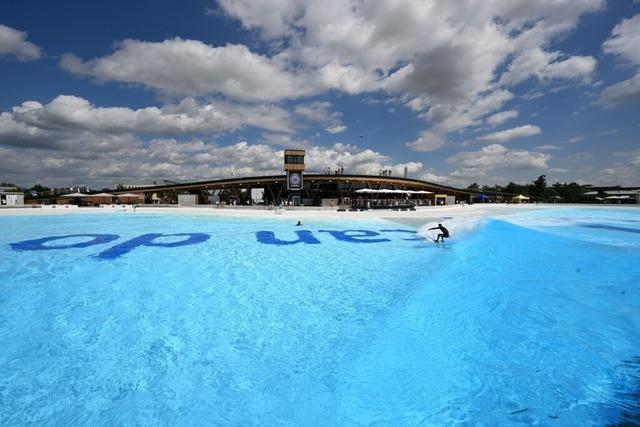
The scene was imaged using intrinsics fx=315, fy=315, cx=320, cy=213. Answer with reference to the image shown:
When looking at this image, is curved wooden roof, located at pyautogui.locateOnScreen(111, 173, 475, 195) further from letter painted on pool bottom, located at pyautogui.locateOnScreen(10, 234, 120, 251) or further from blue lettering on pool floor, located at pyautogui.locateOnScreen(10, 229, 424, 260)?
letter painted on pool bottom, located at pyautogui.locateOnScreen(10, 234, 120, 251)

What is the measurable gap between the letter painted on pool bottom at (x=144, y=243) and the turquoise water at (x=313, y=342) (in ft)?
3.05

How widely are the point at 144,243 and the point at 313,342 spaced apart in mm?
11750

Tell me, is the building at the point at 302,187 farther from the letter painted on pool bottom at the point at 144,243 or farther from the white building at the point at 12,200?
the letter painted on pool bottom at the point at 144,243

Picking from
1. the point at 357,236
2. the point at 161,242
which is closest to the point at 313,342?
the point at 161,242

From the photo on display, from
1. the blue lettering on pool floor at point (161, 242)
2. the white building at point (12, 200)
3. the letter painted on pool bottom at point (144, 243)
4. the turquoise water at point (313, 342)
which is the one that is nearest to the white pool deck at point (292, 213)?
the blue lettering on pool floor at point (161, 242)

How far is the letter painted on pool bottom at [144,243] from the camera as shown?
11859mm

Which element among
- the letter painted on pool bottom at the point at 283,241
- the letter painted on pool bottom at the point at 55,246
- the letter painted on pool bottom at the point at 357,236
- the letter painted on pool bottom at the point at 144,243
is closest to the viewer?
the letter painted on pool bottom at the point at 144,243

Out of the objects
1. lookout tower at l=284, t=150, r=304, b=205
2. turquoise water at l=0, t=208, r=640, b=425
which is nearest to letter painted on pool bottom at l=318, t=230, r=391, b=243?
turquoise water at l=0, t=208, r=640, b=425

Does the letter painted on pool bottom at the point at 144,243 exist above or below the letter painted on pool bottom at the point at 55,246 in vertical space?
below

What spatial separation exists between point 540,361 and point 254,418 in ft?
14.9

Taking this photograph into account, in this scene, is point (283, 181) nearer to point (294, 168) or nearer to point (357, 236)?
point (294, 168)

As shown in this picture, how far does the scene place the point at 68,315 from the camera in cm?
647

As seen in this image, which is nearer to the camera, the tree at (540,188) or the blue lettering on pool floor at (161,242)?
the blue lettering on pool floor at (161,242)

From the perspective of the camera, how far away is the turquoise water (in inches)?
159
